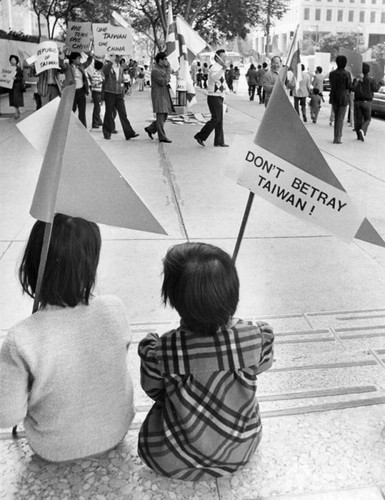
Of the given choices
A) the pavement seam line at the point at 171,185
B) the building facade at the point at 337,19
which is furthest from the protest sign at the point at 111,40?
the building facade at the point at 337,19

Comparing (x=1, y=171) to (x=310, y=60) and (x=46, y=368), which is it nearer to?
(x=46, y=368)

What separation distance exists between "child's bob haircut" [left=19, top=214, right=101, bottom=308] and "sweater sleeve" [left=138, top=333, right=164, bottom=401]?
270 millimetres

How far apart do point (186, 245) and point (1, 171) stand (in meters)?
6.54

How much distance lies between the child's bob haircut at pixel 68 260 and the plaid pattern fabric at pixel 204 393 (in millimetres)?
331

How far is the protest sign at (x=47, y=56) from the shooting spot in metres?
10.0

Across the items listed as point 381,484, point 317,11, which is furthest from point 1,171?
point 317,11

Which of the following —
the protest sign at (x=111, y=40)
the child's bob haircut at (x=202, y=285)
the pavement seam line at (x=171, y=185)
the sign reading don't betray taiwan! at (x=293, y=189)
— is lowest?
the pavement seam line at (x=171, y=185)

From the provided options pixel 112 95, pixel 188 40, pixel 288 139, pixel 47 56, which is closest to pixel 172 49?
pixel 188 40

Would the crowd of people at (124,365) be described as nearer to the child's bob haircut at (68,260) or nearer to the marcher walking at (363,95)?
the child's bob haircut at (68,260)

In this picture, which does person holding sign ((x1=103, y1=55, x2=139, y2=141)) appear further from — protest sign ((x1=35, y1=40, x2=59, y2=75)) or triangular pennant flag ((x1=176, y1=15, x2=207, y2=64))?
triangular pennant flag ((x1=176, y1=15, x2=207, y2=64))

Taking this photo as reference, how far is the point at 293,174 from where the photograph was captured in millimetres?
2328

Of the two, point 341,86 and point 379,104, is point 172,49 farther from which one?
point 379,104

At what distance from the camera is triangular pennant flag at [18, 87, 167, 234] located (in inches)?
80.4

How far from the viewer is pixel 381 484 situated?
7.20 ft
